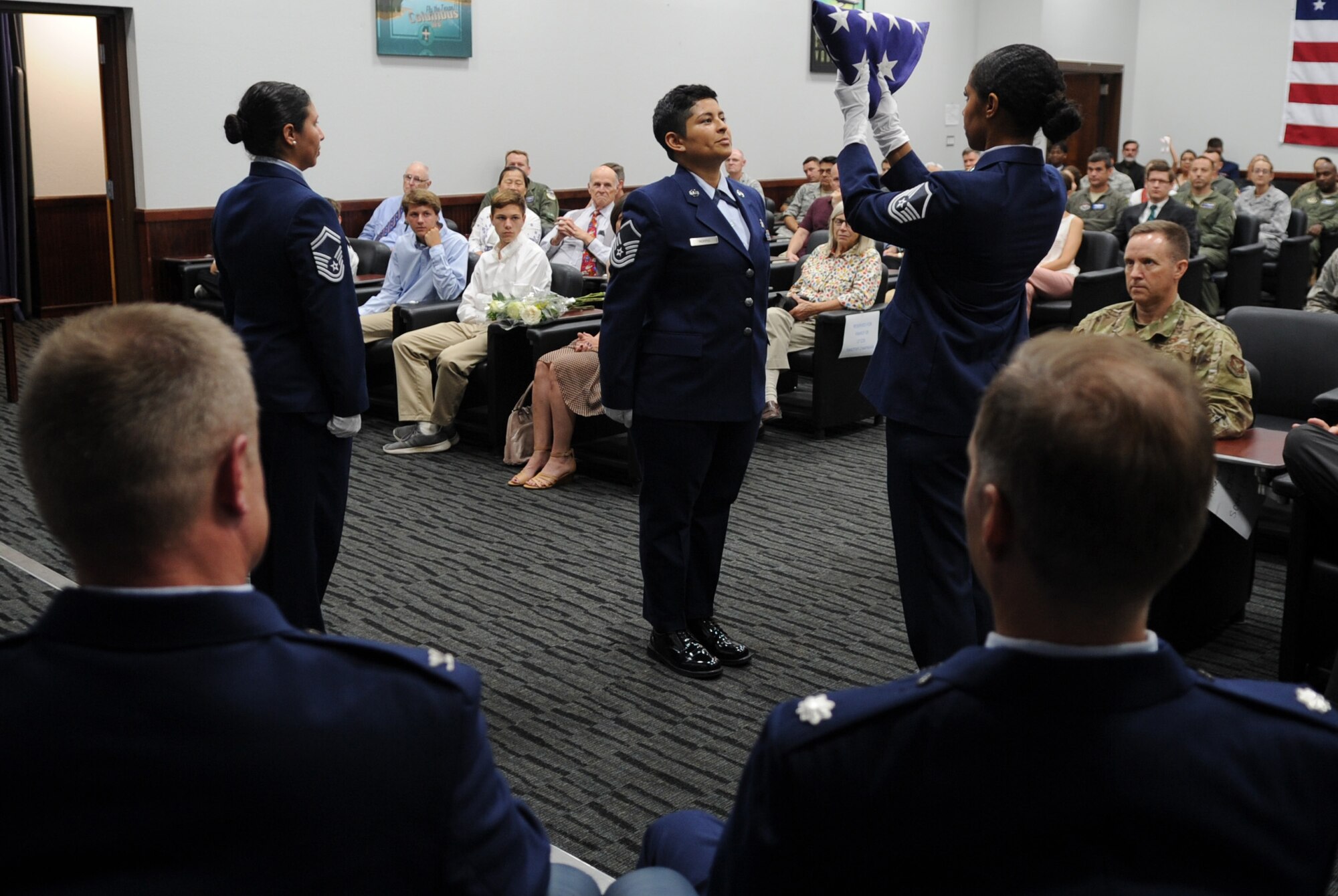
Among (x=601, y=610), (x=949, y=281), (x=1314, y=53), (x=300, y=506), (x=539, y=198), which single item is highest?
(x=1314, y=53)

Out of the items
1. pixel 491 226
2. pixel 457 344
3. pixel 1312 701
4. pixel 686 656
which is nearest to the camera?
pixel 1312 701

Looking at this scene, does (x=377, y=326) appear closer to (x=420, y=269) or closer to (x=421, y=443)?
(x=420, y=269)

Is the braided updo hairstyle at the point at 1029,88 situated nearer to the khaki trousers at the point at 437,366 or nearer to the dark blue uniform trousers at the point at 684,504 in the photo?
the dark blue uniform trousers at the point at 684,504

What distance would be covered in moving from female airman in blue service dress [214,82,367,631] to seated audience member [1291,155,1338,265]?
9613 millimetres

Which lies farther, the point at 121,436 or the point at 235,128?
the point at 235,128

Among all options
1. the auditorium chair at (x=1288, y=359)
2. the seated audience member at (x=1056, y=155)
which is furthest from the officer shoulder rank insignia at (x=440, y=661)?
the seated audience member at (x=1056, y=155)

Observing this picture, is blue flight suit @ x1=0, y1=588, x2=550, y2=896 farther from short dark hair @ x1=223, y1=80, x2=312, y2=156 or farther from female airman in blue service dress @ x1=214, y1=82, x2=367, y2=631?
short dark hair @ x1=223, y1=80, x2=312, y2=156

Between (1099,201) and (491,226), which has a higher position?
(1099,201)

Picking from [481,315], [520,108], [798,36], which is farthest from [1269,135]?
[481,315]

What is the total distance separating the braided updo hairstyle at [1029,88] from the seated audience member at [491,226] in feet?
12.2

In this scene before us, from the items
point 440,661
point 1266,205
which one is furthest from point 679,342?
point 1266,205

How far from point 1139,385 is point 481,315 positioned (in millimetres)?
5218

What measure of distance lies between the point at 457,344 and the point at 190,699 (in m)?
4.93

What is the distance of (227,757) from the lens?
957mm
